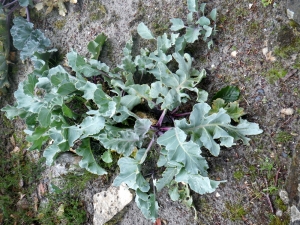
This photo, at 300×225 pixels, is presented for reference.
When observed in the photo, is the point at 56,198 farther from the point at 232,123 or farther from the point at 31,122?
the point at 232,123

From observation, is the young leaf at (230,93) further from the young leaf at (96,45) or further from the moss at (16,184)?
the moss at (16,184)

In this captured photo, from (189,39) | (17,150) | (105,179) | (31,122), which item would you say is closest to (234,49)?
(189,39)

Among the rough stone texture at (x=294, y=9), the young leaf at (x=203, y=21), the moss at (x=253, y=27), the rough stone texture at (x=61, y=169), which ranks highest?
the rough stone texture at (x=294, y=9)

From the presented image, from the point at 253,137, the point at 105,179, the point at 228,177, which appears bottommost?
the point at 105,179

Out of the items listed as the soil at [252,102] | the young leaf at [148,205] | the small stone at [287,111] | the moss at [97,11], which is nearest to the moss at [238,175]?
the soil at [252,102]

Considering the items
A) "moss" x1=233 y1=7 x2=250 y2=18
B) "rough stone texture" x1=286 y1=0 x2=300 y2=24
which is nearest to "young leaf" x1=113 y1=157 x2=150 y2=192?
"moss" x1=233 y1=7 x2=250 y2=18

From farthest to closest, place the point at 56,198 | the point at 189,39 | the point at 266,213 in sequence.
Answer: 1. the point at 56,198
2. the point at 189,39
3. the point at 266,213
